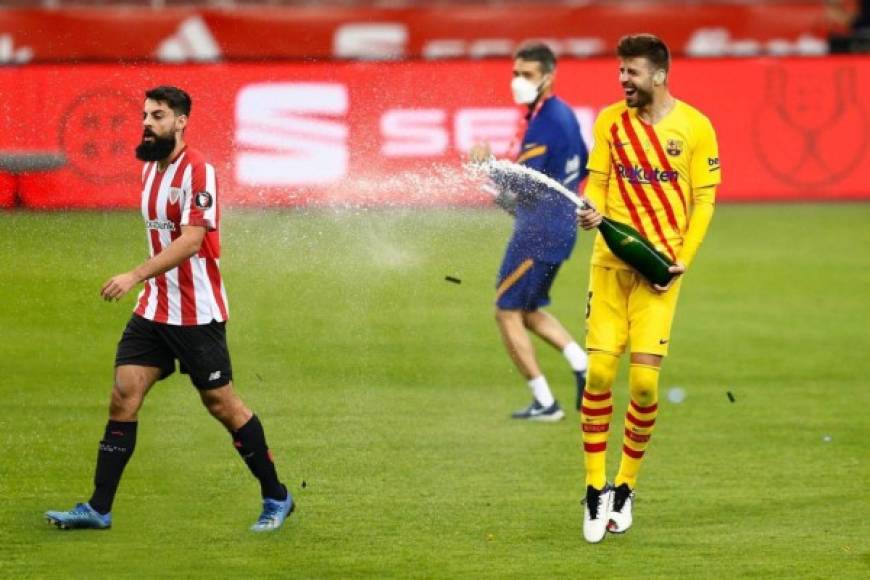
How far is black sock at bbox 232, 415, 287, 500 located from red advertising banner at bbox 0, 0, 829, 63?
14.6m

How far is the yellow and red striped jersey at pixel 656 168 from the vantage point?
7.88 m

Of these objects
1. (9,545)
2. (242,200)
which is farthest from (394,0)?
(9,545)

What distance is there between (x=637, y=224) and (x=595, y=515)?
1.31 meters

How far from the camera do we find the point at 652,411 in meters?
8.01

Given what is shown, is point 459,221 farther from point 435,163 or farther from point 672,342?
point 435,163

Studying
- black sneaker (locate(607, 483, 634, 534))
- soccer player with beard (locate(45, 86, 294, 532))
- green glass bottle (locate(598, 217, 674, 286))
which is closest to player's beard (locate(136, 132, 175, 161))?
soccer player with beard (locate(45, 86, 294, 532))

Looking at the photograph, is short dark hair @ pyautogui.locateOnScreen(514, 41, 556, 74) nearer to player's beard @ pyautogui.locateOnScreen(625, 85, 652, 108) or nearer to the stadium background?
the stadium background

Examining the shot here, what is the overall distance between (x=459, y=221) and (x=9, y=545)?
5.67 m

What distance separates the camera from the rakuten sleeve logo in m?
18.1

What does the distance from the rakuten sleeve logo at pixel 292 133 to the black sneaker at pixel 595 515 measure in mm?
10500

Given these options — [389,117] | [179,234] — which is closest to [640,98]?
[179,234]

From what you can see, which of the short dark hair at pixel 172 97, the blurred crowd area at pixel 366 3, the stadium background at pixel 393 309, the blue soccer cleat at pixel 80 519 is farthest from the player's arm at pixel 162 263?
the blurred crowd area at pixel 366 3

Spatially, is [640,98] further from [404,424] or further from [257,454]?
[404,424]

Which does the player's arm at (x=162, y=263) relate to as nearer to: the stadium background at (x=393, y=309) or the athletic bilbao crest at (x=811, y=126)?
the stadium background at (x=393, y=309)
